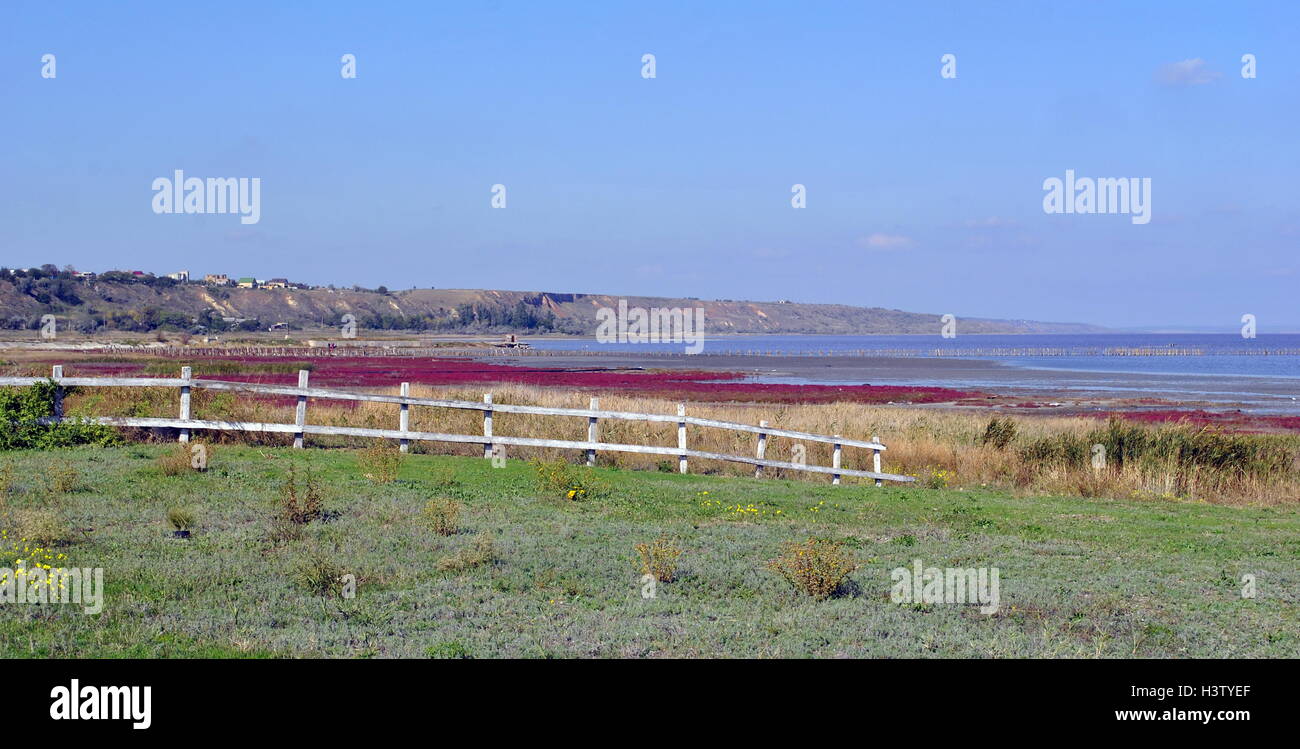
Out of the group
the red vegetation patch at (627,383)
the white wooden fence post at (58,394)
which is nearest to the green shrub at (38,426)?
the white wooden fence post at (58,394)

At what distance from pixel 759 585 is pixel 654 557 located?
3.29 ft

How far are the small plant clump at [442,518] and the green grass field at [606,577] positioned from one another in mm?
183

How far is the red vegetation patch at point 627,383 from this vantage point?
51000 mm

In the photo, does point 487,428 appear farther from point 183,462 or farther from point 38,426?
point 38,426

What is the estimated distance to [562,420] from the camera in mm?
26188

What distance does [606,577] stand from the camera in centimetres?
1045

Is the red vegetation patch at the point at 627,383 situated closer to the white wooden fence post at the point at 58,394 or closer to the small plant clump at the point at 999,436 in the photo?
the small plant clump at the point at 999,436

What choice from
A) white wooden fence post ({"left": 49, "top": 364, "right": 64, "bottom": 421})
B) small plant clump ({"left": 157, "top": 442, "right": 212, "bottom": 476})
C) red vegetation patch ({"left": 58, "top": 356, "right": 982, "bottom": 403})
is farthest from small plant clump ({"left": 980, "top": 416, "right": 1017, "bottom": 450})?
red vegetation patch ({"left": 58, "top": 356, "right": 982, "bottom": 403})

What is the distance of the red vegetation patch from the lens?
51.0m

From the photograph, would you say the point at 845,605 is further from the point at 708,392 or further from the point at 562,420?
the point at 708,392

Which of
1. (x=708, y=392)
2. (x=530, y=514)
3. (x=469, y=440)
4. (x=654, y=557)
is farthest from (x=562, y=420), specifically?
(x=708, y=392)

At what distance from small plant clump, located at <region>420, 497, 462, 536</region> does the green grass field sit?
0.18m

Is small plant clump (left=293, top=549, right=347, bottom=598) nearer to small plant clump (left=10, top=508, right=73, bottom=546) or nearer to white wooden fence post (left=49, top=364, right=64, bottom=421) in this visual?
small plant clump (left=10, top=508, right=73, bottom=546)
